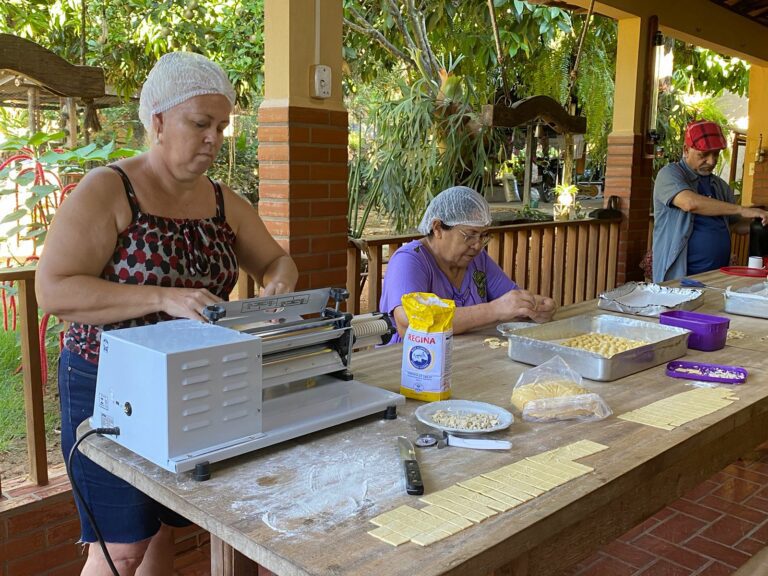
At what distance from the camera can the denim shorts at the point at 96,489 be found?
170 centimetres

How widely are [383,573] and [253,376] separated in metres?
0.48

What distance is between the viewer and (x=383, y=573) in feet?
3.23

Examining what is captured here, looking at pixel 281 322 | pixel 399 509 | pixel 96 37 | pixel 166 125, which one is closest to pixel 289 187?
pixel 166 125

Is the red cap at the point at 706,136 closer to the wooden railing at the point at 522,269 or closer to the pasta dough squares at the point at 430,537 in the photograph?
the wooden railing at the point at 522,269

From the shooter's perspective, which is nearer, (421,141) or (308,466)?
(308,466)

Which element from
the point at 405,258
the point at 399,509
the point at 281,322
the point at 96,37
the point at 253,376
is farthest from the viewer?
the point at 96,37

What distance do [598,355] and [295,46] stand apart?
1965mm

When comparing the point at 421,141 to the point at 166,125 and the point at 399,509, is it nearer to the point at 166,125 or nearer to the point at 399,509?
the point at 166,125

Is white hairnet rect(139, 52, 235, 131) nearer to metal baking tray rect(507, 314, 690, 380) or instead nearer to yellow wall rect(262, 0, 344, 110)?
metal baking tray rect(507, 314, 690, 380)

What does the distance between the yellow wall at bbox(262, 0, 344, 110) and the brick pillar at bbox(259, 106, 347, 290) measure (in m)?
0.07

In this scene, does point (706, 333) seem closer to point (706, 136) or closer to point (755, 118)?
Answer: point (706, 136)

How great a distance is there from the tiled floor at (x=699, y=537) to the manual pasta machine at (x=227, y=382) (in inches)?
62.2

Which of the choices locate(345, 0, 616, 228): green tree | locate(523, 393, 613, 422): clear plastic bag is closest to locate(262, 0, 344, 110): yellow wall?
locate(523, 393, 613, 422): clear plastic bag

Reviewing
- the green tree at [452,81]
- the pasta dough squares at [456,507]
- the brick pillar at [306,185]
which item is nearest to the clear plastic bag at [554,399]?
the pasta dough squares at [456,507]
